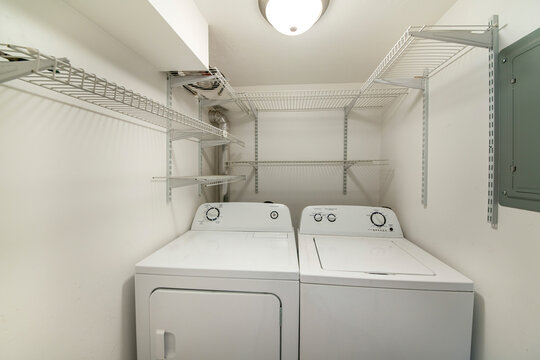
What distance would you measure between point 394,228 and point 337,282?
2.74ft

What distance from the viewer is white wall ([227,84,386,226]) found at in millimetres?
1968

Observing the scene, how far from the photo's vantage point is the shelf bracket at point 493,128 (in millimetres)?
763

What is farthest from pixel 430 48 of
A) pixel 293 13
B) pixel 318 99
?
pixel 318 99

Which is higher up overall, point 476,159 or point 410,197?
point 476,159

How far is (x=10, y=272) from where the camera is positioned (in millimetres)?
564

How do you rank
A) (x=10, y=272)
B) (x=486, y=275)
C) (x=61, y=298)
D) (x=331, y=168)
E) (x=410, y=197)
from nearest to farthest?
(x=10, y=272)
(x=61, y=298)
(x=486, y=275)
(x=410, y=197)
(x=331, y=168)

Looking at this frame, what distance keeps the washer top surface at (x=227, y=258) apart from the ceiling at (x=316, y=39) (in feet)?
4.23

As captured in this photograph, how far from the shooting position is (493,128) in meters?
0.78

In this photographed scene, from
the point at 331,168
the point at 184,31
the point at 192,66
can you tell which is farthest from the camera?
the point at 331,168

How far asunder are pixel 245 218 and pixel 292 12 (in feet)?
4.20

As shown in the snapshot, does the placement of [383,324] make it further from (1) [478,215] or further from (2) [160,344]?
(2) [160,344]

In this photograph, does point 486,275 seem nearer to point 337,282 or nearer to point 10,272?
point 337,282

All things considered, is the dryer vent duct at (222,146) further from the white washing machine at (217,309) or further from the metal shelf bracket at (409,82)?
the metal shelf bracket at (409,82)

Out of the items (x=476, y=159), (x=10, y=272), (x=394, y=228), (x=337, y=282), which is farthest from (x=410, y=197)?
(x=10, y=272)
